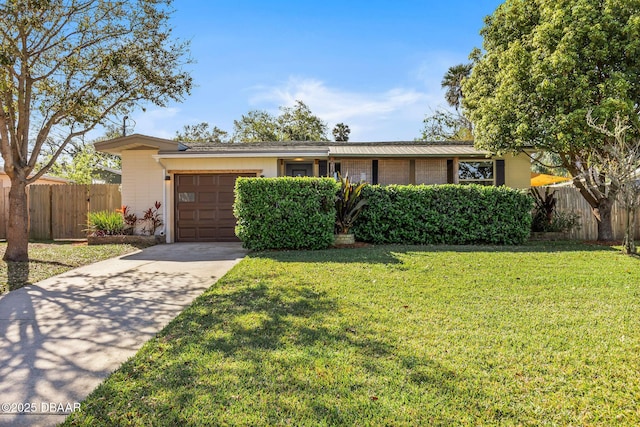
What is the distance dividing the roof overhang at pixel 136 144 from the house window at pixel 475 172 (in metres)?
10.5

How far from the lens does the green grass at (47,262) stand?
5.94m

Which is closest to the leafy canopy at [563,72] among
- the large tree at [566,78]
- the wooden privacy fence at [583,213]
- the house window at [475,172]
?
the large tree at [566,78]

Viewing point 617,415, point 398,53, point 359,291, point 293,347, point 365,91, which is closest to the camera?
point 617,415

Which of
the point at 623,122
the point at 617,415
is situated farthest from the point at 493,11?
the point at 617,415

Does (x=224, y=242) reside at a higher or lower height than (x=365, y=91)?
lower

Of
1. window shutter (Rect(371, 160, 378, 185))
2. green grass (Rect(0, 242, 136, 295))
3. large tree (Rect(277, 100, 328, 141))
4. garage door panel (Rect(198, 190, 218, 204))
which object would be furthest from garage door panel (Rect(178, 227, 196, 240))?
large tree (Rect(277, 100, 328, 141))

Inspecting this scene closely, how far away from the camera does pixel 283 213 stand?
853cm

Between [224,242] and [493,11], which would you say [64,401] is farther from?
[493,11]

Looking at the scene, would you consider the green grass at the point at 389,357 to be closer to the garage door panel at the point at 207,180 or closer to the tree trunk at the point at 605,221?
the tree trunk at the point at 605,221

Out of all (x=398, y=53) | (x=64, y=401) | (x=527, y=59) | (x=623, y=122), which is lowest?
(x=64, y=401)

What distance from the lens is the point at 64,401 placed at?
7.88 ft

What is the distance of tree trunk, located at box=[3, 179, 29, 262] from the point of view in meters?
7.57

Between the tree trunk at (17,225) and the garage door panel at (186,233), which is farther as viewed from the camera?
the garage door panel at (186,233)

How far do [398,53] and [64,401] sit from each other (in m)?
14.8
